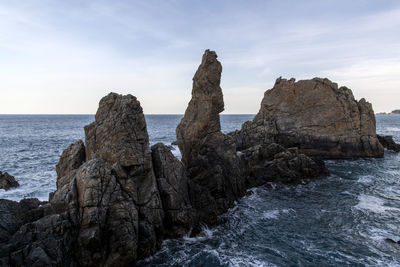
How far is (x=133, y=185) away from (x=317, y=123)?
42091 mm

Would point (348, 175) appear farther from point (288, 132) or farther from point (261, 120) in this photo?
point (261, 120)

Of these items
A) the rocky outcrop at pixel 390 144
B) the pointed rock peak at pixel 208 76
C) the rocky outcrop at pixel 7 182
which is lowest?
the rocky outcrop at pixel 7 182

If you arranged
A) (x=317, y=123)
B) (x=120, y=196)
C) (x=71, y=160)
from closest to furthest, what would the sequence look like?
(x=120, y=196) < (x=71, y=160) < (x=317, y=123)

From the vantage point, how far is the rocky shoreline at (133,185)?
14250 millimetres

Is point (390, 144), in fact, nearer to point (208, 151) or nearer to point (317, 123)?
point (317, 123)

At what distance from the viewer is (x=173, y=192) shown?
20.1m

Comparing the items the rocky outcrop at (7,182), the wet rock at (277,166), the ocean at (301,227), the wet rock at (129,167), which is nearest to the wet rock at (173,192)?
the wet rock at (129,167)

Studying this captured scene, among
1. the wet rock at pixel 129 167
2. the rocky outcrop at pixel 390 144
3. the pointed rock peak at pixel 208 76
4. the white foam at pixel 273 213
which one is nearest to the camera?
the wet rock at pixel 129 167

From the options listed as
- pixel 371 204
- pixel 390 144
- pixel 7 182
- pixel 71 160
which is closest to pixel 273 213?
pixel 371 204

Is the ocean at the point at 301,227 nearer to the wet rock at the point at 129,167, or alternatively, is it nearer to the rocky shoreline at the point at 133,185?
the wet rock at the point at 129,167

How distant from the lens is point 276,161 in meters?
35.7

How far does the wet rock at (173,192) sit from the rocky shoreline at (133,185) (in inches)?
2.8

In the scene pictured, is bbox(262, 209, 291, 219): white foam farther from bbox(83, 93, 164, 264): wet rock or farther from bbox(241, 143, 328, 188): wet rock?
bbox(83, 93, 164, 264): wet rock

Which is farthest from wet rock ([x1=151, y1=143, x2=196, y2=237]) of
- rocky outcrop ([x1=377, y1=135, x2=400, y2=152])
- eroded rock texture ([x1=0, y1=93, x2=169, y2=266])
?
rocky outcrop ([x1=377, y1=135, x2=400, y2=152])
